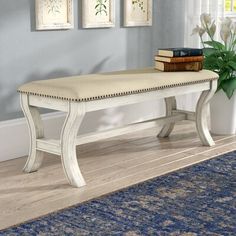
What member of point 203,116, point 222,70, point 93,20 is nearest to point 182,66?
point 203,116

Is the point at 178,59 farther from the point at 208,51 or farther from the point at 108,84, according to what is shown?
the point at 108,84

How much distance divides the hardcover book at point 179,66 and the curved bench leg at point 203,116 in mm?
A: 185

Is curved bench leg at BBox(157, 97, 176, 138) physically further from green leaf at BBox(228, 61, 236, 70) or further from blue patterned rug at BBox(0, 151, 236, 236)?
blue patterned rug at BBox(0, 151, 236, 236)

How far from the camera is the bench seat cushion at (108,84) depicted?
297 cm

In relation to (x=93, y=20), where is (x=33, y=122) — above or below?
below

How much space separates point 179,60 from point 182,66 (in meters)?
0.06

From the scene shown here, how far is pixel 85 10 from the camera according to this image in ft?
12.8

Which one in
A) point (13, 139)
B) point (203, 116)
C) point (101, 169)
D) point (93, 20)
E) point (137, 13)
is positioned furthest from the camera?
point (137, 13)

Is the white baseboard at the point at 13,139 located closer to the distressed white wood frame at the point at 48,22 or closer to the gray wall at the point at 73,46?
the gray wall at the point at 73,46

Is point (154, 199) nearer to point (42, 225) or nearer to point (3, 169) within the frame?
point (42, 225)

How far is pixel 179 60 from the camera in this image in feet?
12.0

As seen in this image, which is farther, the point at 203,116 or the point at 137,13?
the point at 137,13

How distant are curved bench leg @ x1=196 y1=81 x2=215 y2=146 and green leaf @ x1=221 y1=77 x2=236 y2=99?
0.23 metres

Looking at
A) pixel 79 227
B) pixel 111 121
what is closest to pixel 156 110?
pixel 111 121
